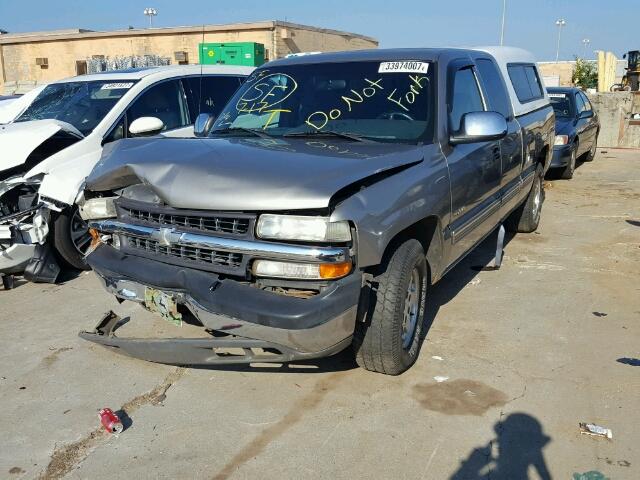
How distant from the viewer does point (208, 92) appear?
738 centimetres

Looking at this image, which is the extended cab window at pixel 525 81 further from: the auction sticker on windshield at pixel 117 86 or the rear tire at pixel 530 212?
the auction sticker on windshield at pixel 117 86

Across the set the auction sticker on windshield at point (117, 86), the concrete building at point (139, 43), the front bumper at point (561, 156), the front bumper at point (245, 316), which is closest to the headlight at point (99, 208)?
the front bumper at point (245, 316)

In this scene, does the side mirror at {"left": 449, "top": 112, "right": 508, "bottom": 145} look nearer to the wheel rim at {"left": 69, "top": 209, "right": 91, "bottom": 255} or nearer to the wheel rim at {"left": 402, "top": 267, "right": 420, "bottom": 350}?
the wheel rim at {"left": 402, "top": 267, "right": 420, "bottom": 350}

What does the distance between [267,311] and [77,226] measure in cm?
351

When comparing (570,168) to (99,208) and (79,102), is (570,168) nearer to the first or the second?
(79,102)

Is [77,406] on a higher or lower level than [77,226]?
lower

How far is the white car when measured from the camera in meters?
5.41

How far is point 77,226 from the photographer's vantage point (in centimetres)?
575

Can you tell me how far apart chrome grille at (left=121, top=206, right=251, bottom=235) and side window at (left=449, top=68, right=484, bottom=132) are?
5.98ft

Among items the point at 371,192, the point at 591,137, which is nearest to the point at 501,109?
the point at 371,192

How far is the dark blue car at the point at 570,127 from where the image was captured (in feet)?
35.5

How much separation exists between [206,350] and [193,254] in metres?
0.52

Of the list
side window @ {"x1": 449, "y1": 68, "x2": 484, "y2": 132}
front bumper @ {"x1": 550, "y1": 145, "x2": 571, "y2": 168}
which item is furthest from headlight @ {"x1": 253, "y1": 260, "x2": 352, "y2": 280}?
front bumper @ {"x1": 550, "y1": 145, "x2": 571, "y2": 168}

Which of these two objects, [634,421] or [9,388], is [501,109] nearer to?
[634,421]
